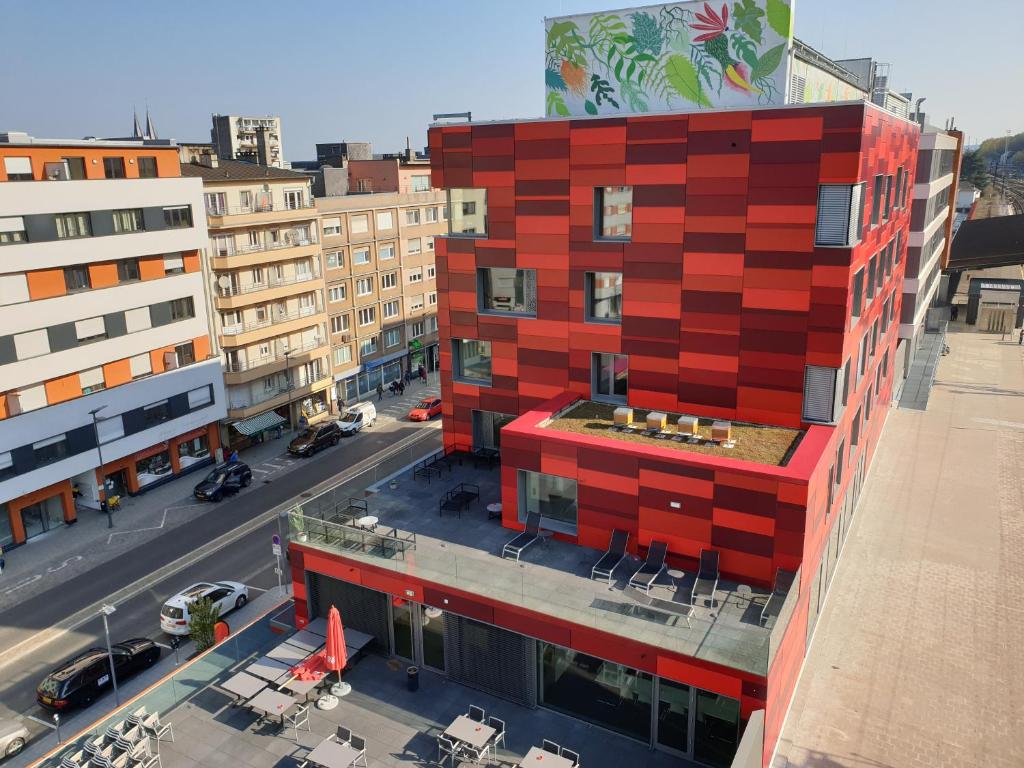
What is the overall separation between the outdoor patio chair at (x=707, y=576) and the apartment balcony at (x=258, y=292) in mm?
29956

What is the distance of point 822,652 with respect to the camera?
22188 mm

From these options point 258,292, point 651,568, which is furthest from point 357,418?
point 651,568

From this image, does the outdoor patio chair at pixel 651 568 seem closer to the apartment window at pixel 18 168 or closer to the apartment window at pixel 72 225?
the apartment window at pixel 72 225

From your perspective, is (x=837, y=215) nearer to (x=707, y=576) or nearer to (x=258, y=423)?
(x=707, y=576)

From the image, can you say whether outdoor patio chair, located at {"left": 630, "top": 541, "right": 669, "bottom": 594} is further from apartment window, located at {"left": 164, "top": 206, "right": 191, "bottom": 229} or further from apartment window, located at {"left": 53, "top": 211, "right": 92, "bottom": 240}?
apartment window, located at {"left": 164, "top": 206, "right": 191, "bottom": 229}

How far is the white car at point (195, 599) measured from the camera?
25828 millimetres

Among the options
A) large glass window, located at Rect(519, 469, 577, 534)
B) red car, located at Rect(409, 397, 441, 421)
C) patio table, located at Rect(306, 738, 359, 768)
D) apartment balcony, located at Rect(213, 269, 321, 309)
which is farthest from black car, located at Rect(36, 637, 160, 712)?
red car, located at Rect(409, 397, 441, 421)

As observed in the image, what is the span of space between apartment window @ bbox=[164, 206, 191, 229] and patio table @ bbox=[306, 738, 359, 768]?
1123 inches

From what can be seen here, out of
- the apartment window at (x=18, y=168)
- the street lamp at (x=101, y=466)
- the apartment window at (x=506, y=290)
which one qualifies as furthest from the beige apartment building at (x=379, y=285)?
the apartment window at (x=506, y=290)

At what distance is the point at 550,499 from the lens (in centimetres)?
2164

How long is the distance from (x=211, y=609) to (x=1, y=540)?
1402 centimetres

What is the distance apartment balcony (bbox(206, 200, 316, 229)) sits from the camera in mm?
39125

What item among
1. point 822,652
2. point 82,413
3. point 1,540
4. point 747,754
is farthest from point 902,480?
point 1,540

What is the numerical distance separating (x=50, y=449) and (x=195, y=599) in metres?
12.2
